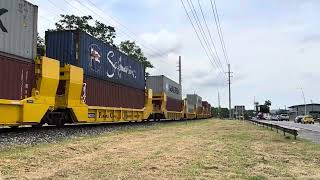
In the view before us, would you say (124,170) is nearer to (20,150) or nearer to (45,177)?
(45,177)

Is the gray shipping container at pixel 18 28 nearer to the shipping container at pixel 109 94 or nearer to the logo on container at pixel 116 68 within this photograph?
the shipping container at pixel 109 94

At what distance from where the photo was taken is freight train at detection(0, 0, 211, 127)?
15.0 m

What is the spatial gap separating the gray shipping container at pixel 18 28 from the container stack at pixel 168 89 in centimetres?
2475

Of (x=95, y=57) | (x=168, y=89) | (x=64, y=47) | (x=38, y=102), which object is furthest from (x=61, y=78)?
(x=168, y=89)

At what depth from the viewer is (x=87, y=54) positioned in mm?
21656

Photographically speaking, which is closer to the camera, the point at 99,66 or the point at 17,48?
the point at 17,48

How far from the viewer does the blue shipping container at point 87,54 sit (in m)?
20.5

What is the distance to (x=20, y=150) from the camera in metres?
11.7

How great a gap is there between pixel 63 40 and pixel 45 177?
1348 centimetres

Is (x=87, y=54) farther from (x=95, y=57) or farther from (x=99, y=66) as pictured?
(x=99, y=66)

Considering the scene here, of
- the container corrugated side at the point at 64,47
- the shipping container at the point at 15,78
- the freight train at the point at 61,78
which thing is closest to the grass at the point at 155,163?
the shipping container at the point at 15,78

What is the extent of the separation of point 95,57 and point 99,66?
735 mm

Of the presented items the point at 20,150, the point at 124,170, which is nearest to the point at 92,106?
the point at 20,150

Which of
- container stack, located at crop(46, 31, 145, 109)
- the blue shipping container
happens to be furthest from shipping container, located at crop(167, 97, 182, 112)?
the blue shipping container
